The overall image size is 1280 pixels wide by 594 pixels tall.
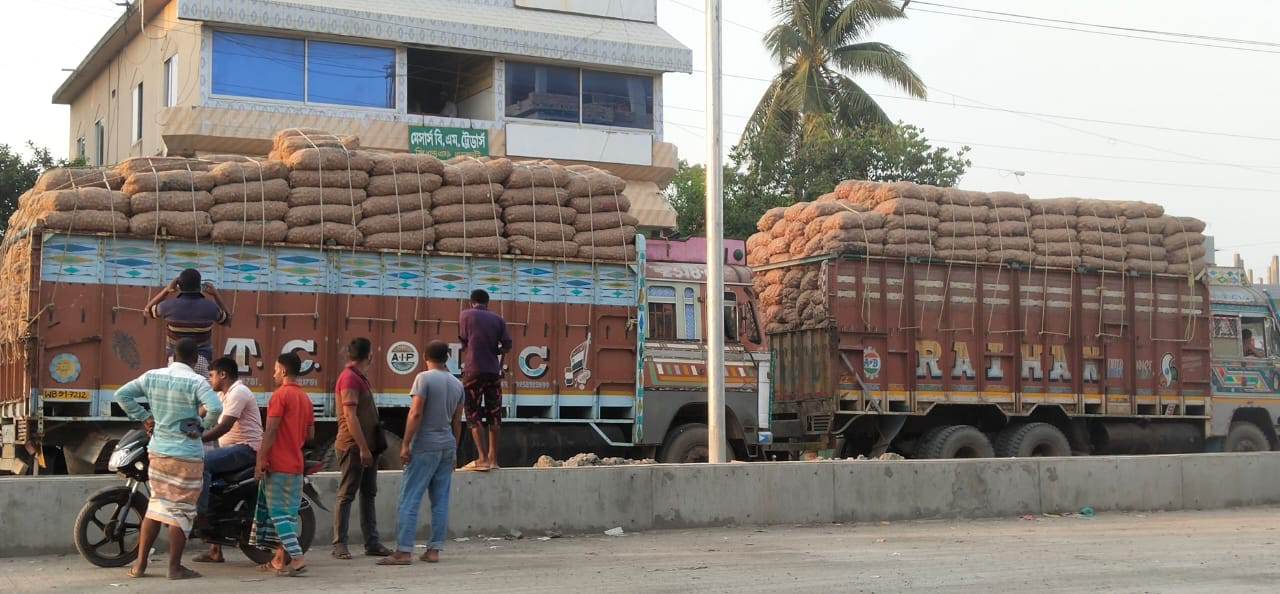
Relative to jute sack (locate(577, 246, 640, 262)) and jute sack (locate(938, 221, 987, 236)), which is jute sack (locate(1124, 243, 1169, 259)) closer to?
jute sack (locate(938, 221, 987, 236))

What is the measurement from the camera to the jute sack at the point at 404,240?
14.0 m

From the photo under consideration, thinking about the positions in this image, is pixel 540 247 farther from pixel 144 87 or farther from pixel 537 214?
pixel 144 87

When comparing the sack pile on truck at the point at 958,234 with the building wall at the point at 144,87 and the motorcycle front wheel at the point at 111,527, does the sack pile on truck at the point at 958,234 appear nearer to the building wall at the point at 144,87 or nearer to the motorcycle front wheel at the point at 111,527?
the motorcycle front wheel at the point at 111,527

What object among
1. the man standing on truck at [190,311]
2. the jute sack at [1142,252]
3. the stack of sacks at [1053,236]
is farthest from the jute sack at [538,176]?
the jute sack at [1142,252]

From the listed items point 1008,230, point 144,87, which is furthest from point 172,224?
point 144,87

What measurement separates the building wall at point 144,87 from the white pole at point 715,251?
15636 mm

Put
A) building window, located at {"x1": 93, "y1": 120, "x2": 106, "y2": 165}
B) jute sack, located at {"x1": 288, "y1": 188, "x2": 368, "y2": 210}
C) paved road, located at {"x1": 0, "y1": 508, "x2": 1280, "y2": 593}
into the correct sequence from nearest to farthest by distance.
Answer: paved road, located at {"x1": 0, "y1": 508, "x2": 1280, "y2": 593} → jute sack, located at {"x1": 288, "y1": 188, "x2": 368, "y2": 210} → building window, located at {"x1": 93, "y1": 120, "x2": 106, "y2": 165}

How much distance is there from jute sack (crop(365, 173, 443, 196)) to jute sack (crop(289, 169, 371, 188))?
5.0 inches

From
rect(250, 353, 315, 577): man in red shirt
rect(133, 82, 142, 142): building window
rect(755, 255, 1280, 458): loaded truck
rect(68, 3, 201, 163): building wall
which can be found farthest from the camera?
rect(133, 82, 142, 142): building window

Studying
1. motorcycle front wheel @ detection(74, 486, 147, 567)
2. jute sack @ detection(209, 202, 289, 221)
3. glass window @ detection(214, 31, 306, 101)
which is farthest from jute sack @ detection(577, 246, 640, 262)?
glass window @ detection(214, 31, 306, 101)

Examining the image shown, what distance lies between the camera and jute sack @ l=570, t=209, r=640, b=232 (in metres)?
15.0

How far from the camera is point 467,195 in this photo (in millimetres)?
14469

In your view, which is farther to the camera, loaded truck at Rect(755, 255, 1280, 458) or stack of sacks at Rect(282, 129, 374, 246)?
loaded truck at Rect(755, 255, 1280, 458)

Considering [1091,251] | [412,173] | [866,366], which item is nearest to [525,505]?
[412,173]
